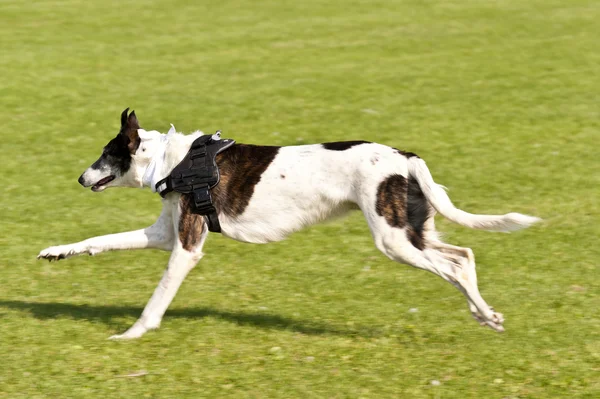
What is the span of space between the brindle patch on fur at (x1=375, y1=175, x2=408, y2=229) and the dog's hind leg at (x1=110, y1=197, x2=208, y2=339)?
1360mm

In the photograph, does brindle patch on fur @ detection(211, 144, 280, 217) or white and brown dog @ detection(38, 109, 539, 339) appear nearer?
white and brown dog @ detection(38, 109, 539, 339)

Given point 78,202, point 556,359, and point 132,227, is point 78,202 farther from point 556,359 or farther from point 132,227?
point 556,359

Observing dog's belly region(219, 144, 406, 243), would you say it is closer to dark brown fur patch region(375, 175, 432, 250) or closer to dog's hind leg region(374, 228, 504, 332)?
dark brown fur patch region(375, 175, 432, 250)

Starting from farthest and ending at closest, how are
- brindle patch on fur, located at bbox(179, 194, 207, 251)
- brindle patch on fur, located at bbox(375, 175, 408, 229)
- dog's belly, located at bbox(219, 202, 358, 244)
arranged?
brindle patch on fur, located at bbox(179, 194, 207, 251) → dog's belly, located at bbox(219, 202, 358, 244) → brindle patch on fur, located at bbox(375, 175, 408, 229)

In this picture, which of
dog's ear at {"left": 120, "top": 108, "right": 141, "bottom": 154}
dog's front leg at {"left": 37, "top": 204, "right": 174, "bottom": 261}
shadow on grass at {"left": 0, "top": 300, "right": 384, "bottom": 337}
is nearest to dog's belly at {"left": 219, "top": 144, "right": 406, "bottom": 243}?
dog's front leg at {"left": 37, "top": 204, "right": 174, "bottom": 261}

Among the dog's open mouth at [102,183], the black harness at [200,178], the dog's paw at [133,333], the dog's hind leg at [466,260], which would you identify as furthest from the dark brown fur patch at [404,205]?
the dog's open mouth at [102,183]

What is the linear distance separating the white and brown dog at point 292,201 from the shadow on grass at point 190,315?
1.98ft

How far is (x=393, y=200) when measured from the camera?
6816 millimetres

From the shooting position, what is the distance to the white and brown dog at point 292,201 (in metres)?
6.82

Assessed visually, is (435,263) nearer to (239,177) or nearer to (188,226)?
(239,177)

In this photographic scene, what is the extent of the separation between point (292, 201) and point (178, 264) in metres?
0.97

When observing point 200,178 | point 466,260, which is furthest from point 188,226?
point 466,260

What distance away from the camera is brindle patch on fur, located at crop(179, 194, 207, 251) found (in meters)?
7.17

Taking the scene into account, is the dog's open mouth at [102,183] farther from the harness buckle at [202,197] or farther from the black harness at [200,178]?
the harness buckle at [202,197]
